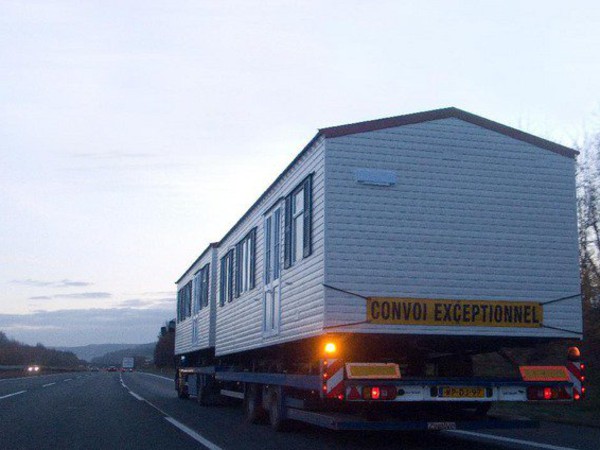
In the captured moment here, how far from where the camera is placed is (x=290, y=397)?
1326cm

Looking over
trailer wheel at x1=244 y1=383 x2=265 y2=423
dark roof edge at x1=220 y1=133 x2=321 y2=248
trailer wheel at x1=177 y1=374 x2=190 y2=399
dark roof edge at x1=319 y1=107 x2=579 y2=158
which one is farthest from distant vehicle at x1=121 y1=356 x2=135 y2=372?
dark roof edge at x1=319 y1=107 x2=579 y2=158

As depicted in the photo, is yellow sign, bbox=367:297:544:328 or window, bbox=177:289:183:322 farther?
window, bbox=177:289:183:322

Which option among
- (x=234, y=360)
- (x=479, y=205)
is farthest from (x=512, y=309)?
(x=234, y=360)

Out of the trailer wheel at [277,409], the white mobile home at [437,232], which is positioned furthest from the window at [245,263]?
the white mobile home at [437,232]

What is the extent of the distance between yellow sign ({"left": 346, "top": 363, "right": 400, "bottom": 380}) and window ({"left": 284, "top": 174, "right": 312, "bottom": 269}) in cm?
241

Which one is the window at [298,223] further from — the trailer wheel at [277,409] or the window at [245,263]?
the window at [245,263]

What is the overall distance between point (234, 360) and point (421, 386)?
11.2m

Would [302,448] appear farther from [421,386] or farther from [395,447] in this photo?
[421,386]

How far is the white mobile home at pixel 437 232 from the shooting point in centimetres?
1151

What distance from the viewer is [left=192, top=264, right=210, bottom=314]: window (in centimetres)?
2508

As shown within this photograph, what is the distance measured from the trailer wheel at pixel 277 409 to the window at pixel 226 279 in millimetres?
6199

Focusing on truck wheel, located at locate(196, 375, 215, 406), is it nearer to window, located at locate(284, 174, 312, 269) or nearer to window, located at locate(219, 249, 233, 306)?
window, located at locate(219, 249, 233, 306)

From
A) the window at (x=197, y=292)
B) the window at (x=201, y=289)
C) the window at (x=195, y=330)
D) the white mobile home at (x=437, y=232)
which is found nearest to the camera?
the white mobile home at (x=437, y=232)

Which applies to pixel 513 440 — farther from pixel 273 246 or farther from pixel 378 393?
pixel 273 246
